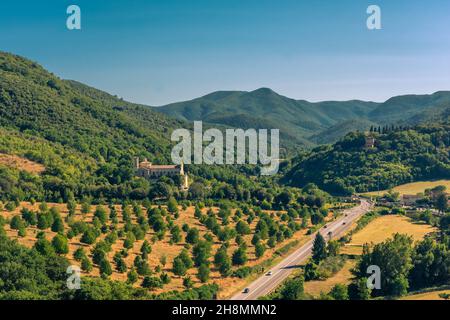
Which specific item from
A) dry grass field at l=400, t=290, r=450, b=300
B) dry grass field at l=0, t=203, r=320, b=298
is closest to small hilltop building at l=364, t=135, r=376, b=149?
dry grass field at l=0, t=203, r=320, b=298

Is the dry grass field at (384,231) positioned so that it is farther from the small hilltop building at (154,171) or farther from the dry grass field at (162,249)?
the small hilltop building at (154,171)

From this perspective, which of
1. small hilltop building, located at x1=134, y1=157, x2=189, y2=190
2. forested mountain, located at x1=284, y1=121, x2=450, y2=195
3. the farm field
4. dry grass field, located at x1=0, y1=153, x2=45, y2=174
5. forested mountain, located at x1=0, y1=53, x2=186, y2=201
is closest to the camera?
forested mountain, located at x1=0, y1=53, x2=186, y2=201

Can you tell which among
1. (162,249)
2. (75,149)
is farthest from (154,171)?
(162,249)

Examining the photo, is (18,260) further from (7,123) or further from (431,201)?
(7,123)

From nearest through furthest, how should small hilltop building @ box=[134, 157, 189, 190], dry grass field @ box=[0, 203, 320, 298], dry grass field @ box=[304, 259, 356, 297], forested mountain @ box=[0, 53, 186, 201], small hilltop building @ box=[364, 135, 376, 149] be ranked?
dry grass field @ box=[304, 259, 356, 297]
dry grass field @ box=[0, 203, 320, 298]
forested mountain @ box=[0, 53, 186, 201]
small hilltop building @ box=[134, 157, 189, 190]
small hilltop building @ box=[364, 135, 376, 149]

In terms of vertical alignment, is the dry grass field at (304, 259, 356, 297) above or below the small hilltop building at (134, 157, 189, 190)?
below

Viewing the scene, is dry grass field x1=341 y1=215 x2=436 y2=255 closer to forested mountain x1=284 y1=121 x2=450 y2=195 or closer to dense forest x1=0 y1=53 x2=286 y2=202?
dense forest x1=0 y1=53 x2=286 y2=202

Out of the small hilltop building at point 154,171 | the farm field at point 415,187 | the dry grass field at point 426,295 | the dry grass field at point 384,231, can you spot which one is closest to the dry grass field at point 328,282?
the dry grass field at point 426,295

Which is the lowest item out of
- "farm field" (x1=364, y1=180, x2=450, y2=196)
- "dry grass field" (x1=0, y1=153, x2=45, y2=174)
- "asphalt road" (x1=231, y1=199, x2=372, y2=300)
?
"asphalt road" (x1=231, y1=199, x2=372, y2=300)
